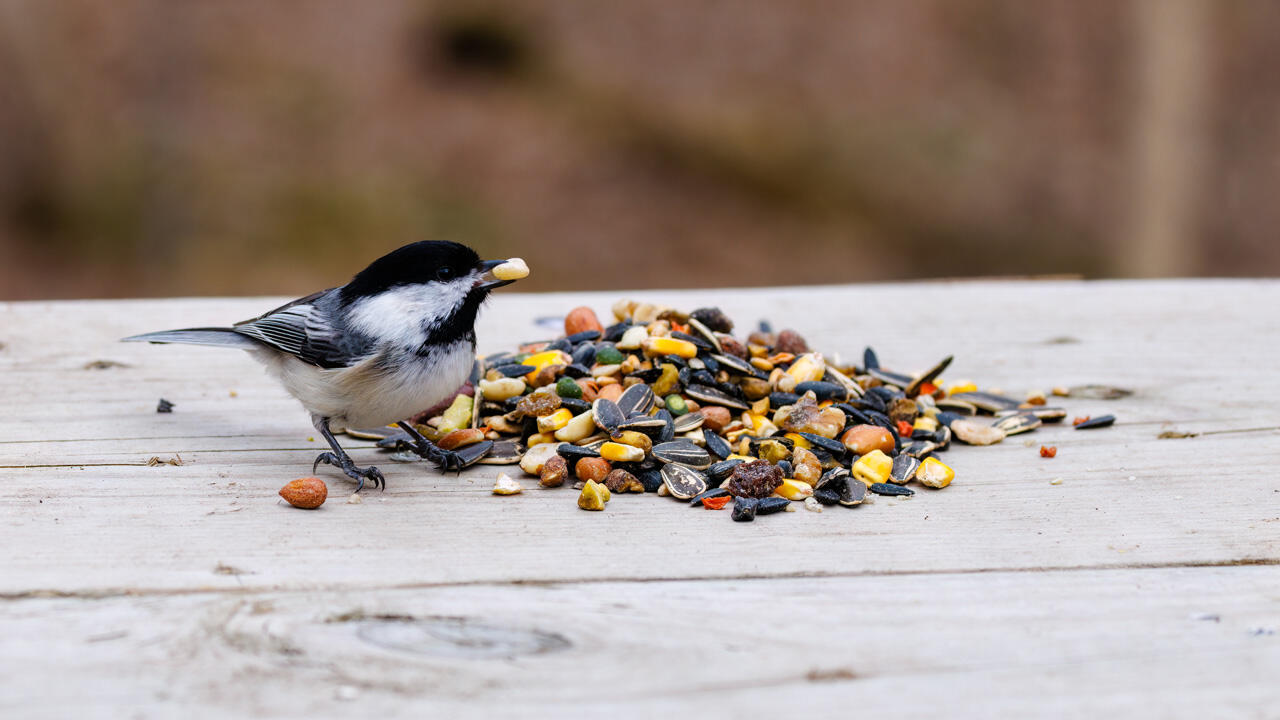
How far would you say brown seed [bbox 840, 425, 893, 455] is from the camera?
174 centimetres

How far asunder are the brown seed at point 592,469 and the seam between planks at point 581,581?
36 centimetres

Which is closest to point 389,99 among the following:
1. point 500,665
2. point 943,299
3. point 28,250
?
point 28,250

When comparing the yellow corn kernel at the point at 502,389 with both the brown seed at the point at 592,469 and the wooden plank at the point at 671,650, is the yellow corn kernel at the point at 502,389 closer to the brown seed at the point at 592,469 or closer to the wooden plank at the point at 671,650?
the brown seed at the point at 592,469

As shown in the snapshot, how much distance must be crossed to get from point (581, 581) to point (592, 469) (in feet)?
1.21

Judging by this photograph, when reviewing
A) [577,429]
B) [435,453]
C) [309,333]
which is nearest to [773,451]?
[577,429]

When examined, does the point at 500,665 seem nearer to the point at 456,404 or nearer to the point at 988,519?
the point at 988,519

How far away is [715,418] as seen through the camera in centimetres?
183

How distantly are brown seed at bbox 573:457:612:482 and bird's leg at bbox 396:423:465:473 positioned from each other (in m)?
0.19

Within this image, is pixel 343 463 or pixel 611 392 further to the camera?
pixel 611 392

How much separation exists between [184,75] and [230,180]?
22.6 inches

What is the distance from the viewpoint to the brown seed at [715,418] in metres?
1.83

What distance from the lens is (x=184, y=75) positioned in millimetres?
5320

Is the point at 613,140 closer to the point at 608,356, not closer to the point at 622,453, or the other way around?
the point at 608,356

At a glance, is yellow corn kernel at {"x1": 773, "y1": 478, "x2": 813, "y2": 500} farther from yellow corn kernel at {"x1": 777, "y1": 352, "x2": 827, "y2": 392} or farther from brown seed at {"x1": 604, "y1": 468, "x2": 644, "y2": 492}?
yellow corn kernel at {"x1": 777, "y1": 352, "x2": 827, "y2": 392}
